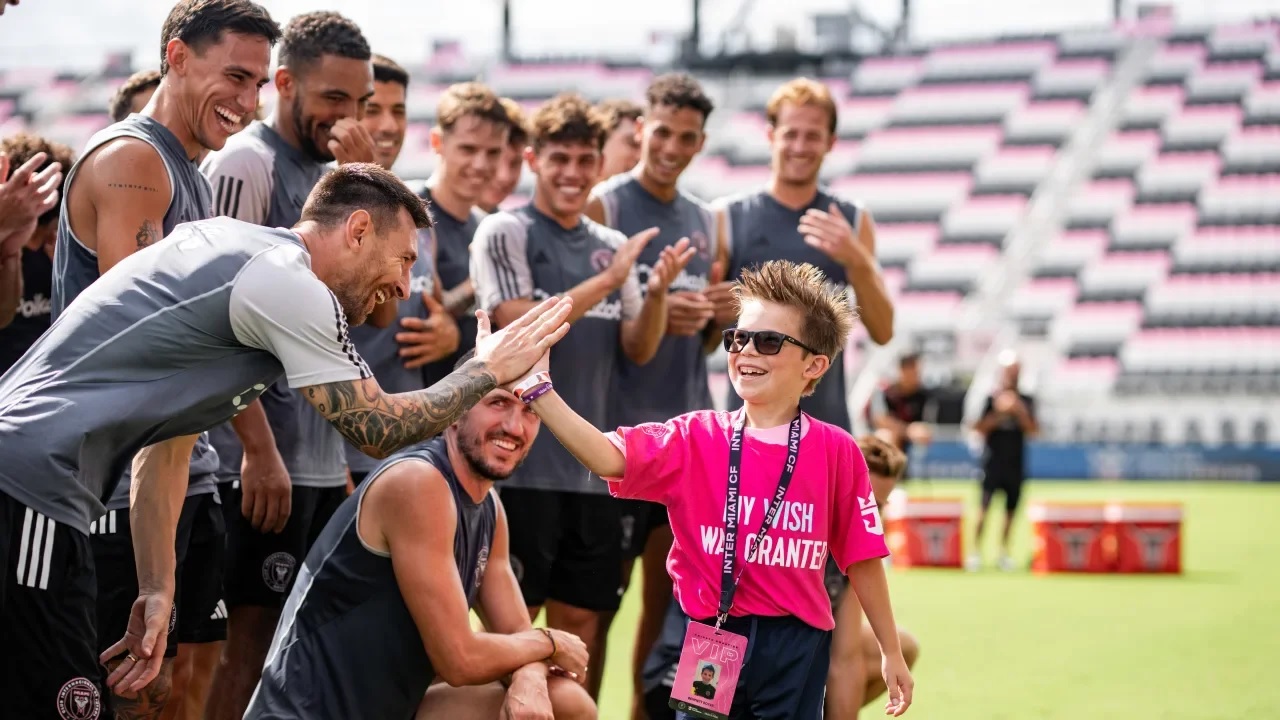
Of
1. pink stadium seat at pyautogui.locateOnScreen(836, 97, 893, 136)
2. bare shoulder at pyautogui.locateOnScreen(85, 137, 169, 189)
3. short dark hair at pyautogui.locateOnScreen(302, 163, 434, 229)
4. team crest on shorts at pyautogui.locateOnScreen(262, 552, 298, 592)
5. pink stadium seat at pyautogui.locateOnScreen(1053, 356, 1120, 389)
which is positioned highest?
pink stadium seat at pyautogui.locateOnScreen(836, 97, 893, 136)

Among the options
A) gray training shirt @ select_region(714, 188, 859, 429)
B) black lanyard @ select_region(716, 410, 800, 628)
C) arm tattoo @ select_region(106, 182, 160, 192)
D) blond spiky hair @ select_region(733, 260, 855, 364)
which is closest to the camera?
arm tattoo @ select_region(106, 182, 160, 192)

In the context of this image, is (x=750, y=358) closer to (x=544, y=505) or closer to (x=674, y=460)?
(x=674, y=460)

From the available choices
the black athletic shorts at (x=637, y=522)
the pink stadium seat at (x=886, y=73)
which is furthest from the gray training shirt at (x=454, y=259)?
the pink stadium seat at (x=886, y=73)

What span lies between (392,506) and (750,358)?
1.19m

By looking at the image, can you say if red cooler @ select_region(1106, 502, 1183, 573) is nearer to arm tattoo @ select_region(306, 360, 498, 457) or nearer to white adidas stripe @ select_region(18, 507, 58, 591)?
arm tattoo @ select_region(306, 360, 498, 457)

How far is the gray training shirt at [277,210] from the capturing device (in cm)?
517

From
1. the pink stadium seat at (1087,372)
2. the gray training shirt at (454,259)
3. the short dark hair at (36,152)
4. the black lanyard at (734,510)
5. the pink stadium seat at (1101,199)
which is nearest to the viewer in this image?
the black lanyard at (734,510)

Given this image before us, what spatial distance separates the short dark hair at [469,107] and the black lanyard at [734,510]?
281 cm

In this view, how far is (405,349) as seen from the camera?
585cm

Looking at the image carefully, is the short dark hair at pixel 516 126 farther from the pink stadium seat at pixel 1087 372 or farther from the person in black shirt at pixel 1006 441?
the pink stadium seat at pixel 1087 372

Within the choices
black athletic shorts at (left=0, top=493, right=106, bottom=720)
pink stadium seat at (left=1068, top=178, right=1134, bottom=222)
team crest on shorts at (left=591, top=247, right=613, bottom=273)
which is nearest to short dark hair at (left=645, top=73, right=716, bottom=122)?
team crest on shorts at (left=591, top=247, right=613, bottom=273)

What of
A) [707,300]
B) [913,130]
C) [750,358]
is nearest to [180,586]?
[750,358]

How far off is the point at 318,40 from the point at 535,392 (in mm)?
1845

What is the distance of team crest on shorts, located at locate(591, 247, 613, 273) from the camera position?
6.33 m
